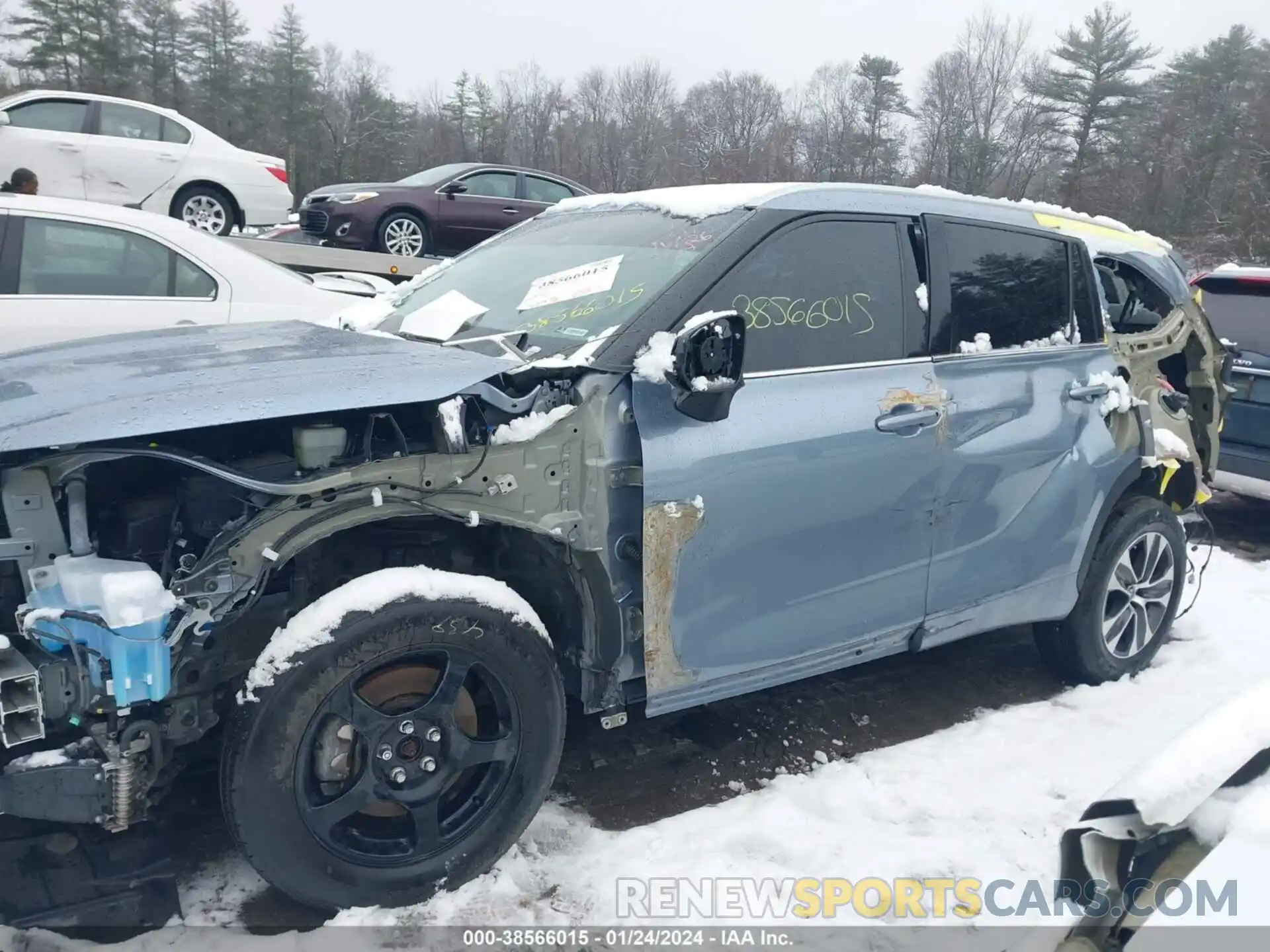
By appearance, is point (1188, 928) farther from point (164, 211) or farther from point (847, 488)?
point (164, 211)

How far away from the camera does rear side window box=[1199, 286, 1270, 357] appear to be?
674 centimetres

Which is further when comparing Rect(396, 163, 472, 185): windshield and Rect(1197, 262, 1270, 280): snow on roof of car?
Rect(396, 163, 472, 185): windshield

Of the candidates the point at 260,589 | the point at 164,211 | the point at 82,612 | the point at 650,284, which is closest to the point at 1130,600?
the point at 650,284

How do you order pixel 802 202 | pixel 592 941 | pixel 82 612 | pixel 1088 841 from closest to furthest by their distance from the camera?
1. pixel 1088 841
2. pixel 82 612
3. pixel 592 941
4. pixel 802 202

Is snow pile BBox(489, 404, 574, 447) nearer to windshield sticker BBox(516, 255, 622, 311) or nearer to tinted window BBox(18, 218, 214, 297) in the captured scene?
windshield sticker BBox(516, 255, 622, 311)

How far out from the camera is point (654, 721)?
3.76m

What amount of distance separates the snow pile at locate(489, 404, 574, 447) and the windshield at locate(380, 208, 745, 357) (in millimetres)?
293

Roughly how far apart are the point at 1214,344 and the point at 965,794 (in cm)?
283

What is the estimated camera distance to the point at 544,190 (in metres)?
12.7

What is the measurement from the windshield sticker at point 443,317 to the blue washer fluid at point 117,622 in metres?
1.40

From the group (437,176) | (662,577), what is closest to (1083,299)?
(662,577)

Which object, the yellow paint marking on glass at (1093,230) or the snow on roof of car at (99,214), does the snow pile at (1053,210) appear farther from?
the snow on roof of car at (99,214)

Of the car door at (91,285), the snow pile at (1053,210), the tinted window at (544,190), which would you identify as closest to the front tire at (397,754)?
the snow pile at (1053,210)

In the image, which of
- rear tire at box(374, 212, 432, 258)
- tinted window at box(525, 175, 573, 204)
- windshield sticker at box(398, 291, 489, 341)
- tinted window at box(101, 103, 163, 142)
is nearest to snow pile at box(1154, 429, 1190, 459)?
windshield sticker at box(398, 291, 489, 341)
